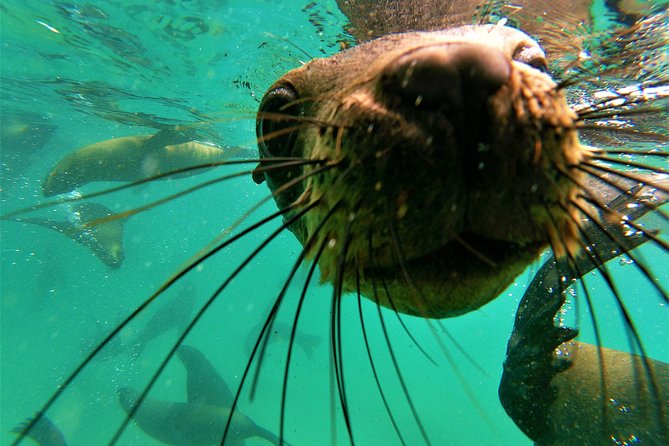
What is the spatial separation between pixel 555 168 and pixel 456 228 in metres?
0.33

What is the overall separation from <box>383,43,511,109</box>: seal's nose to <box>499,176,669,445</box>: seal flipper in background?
2469mm

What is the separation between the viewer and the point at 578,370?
11.3 feet

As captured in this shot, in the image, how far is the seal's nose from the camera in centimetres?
101

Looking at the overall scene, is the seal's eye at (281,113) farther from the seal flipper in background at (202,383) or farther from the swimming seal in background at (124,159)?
the seal flipper in background at (202,383)

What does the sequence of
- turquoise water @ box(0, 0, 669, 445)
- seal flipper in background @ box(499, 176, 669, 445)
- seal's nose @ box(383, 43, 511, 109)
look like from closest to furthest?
seal's nose @ box(383, 43, 511, 109), seal flipper in background @ box(499, 176, 669, 445), turquoise water @ box(0, 0, 669, 445)

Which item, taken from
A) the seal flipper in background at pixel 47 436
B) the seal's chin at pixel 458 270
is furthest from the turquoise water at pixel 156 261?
the seal flipper in background at pixel 47 436

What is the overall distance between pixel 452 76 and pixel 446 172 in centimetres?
26

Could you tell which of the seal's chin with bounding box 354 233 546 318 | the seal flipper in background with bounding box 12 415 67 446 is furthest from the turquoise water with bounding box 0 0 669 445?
the seal flipper in background with bounding box 12 415 67 446

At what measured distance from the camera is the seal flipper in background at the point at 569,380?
3.02 metres

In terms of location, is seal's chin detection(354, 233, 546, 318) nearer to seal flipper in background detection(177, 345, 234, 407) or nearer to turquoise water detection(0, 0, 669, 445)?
turquoise water detection(0, 0, 669, 445)

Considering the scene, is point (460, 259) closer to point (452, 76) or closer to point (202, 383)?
point (452, 76)

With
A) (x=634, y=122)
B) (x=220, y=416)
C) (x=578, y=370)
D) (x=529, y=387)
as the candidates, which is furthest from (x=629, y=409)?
(x=220, y=416)

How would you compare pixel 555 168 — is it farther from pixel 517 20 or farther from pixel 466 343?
pixel 466 343

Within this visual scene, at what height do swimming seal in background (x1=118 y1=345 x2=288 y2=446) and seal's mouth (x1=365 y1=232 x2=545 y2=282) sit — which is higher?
seal's mouth (x1=365 y1=232 x2=545 y2=282)
